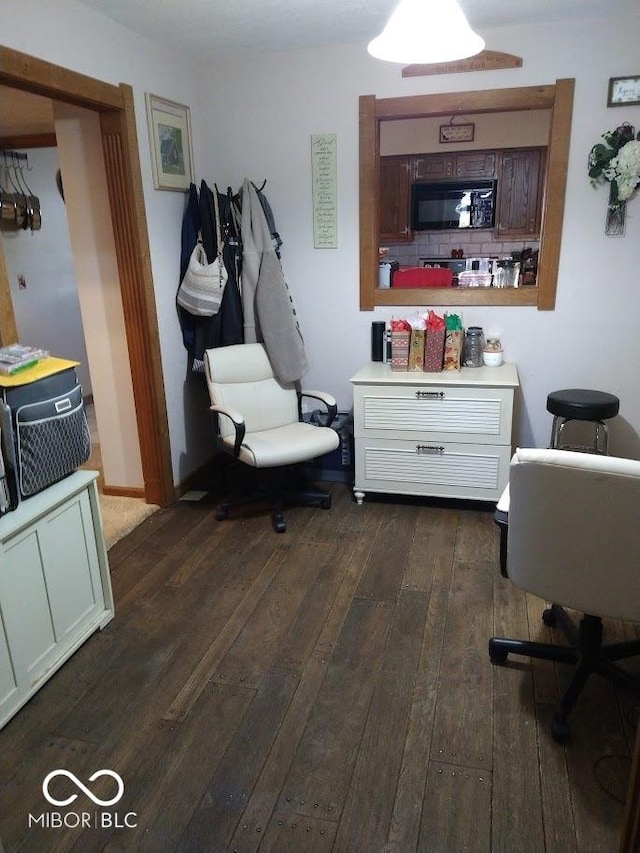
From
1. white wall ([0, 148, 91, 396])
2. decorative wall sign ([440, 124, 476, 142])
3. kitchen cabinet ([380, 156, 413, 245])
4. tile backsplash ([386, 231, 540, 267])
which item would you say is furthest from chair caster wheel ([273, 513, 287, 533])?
decorative wall sign ([440, 124, 476, 142])

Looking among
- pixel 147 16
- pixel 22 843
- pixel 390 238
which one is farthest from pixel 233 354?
pixel 390 238

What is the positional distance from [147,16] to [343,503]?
256 centimetres

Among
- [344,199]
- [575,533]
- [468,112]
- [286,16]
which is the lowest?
[575,533]

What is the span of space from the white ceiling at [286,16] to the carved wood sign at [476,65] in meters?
0.13

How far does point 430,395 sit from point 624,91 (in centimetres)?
177

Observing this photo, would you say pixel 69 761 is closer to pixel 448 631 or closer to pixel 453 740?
pixel 453 740

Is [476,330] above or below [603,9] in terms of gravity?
below

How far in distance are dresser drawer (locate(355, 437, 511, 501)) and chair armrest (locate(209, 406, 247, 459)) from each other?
68cm

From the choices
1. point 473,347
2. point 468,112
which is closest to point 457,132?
point 468,112

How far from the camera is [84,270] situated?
3215 millimetres

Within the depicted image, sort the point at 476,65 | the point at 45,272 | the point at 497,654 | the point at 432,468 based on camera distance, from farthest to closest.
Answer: the point at 45,272, the point at 432,468, the point at 476,65, the point at 497,654

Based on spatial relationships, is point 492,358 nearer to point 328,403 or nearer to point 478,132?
point 328,403

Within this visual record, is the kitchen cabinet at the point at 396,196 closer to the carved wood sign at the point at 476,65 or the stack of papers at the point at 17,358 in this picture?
the carved wood sign at the point at 476,65

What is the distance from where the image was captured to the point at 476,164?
537 centimetres
